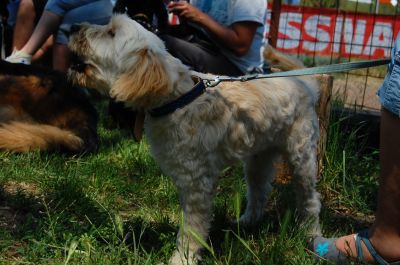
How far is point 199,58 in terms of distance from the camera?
446cm

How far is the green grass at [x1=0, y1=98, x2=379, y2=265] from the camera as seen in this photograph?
281cm

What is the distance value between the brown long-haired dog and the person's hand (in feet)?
4.47

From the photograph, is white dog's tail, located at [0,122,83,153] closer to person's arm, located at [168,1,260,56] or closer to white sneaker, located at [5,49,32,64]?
person's arm, located at [168,1,260,56]

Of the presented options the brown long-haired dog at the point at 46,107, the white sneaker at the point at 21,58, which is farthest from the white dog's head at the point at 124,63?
the white sneaker at the point at 21,58

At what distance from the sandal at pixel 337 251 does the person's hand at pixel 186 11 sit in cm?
183

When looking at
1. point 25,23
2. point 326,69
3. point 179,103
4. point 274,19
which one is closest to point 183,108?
point 179,103

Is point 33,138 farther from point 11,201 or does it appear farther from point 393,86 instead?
point 393,86

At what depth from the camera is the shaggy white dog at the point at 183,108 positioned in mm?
2797

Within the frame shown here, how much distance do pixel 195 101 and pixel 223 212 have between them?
0.96 m

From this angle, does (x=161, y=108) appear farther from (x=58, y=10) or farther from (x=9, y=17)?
(x=9, y=17)

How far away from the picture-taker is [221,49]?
4.53 meters

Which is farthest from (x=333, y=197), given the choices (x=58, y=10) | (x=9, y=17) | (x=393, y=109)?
(x=9, y=17)

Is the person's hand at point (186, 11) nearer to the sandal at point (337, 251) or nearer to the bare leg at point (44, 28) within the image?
the sandal at point (337, 251)

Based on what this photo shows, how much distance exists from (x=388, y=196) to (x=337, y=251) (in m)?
0.44
